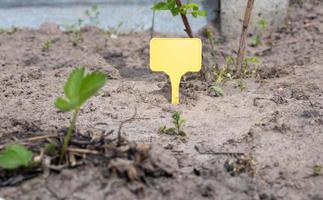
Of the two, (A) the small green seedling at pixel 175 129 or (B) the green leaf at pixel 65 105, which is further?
(A) the small green seedling at pixel 175 129

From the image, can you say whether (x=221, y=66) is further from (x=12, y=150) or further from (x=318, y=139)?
(x=12, y=150)

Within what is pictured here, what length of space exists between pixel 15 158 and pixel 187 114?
33.0 inches

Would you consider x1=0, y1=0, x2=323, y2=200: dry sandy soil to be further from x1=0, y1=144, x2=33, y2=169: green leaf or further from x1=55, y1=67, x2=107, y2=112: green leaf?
x1=55, y1=67, x2=107, y2=112: green leaf

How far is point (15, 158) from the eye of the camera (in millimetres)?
1354

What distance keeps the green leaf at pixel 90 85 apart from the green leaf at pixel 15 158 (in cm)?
19

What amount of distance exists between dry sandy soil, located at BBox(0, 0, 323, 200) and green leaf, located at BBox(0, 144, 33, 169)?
5 cm

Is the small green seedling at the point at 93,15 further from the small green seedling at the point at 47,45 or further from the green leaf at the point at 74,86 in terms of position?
the green leaf at the point at 74,86

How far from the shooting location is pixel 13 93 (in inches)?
89.6

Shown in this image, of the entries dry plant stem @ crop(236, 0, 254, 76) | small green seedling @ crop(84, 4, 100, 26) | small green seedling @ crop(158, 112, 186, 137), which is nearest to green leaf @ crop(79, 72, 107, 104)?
small green seedling @ crop(158, 112, 186, 137)

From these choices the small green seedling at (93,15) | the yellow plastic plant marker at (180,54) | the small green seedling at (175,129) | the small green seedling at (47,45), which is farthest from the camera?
the small green seedling at (93,15)

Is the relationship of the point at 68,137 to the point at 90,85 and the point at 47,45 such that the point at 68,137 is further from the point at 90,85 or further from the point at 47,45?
the point at 47,45

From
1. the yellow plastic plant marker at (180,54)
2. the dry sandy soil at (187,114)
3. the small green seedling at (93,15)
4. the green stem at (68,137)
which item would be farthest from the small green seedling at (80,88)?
the small green seedling at (93,15)

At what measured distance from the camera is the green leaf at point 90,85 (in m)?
1.33

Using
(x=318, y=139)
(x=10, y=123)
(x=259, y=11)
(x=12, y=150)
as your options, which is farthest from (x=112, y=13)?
(x=12, y=150)
